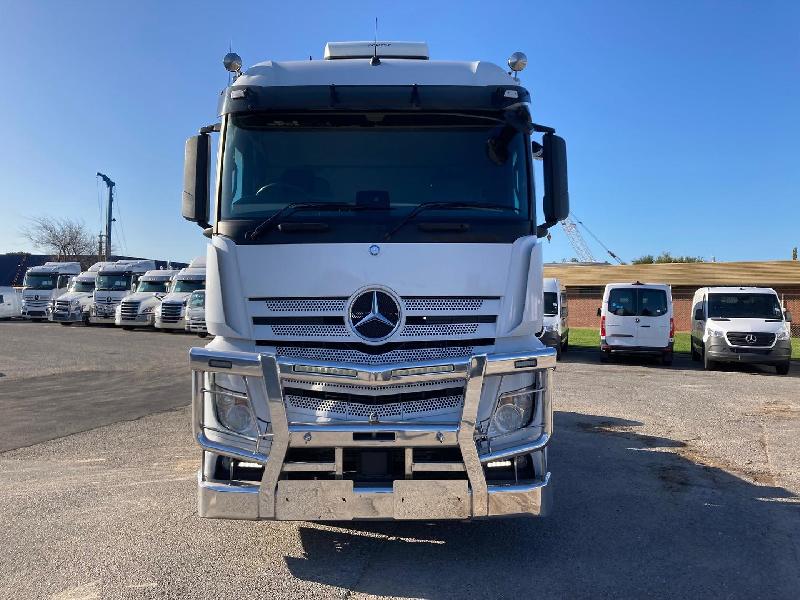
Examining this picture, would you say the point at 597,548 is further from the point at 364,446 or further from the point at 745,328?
the point at 745,328

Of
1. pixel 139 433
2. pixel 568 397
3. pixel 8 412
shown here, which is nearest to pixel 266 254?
pixel 139 433

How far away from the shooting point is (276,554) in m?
4.73

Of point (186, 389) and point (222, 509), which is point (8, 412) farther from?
point (222, 509)

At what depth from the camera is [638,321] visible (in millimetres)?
19734

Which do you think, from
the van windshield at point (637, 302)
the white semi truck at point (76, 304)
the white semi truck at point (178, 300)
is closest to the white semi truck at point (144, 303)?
the white semi truck at point (178, 300)

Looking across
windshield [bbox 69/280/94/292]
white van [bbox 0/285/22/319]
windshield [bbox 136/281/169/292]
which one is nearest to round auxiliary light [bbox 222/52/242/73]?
windshield [bbox 136/281/169/292]

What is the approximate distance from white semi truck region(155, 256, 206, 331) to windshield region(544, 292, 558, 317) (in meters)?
13.7

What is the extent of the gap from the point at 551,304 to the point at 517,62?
16.0 metres

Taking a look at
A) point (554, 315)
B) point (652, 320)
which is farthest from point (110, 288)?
point (652, 320)

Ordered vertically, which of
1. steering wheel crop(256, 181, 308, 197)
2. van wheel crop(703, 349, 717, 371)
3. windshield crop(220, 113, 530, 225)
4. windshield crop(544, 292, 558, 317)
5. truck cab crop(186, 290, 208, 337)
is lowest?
van wheel crop(703, 349, 717, 371)

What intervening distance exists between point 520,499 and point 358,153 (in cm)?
239

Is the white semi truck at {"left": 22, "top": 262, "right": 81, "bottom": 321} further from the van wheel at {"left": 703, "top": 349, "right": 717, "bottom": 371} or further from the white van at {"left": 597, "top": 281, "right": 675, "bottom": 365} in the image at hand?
the van wheel at {"left": 703, "top": 349, "right": 717, "bottom": 371}

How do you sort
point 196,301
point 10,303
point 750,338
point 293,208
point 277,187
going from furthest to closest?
point 10,303, point 196,301, point 750,338, point 277,187, point 293,208

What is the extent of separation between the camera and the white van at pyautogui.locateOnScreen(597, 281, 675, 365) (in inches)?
767
